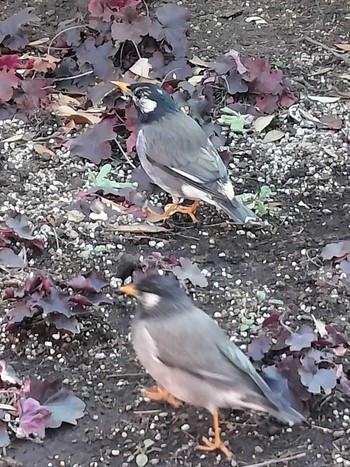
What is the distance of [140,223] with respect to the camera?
4527 millimetres

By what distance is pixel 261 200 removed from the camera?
15.4 ft

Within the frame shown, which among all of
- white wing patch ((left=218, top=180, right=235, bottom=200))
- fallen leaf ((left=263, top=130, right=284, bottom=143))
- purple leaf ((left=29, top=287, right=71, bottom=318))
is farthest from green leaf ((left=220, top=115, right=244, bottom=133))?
purple leaf ((left=29, top=287, right=71, bottom=318))

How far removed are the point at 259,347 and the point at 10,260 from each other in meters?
1.18

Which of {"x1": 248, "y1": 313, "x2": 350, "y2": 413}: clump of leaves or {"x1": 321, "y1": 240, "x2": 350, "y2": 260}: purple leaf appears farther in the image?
{"x1": 321, "y1": 240, "x2": 350, "y2": 260}: purple leaf

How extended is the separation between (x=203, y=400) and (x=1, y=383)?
78 centimetres

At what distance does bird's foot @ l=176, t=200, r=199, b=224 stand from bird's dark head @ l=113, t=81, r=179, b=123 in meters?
0.45

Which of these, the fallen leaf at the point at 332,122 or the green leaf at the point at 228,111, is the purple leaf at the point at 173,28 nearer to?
the green leaf at the point at 228,111

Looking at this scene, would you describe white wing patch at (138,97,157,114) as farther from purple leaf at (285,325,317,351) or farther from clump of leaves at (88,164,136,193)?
purple leaf at (285,325,317,351)

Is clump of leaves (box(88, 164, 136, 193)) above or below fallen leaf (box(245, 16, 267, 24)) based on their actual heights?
above

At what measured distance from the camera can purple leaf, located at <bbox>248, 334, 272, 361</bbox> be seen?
3.56 m

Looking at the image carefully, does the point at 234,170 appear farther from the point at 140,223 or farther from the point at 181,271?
the point at 181,271

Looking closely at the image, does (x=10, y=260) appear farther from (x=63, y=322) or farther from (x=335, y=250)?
(x=335, y=250)

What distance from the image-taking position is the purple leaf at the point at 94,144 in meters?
4.95

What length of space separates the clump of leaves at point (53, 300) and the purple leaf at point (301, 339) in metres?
0.78
